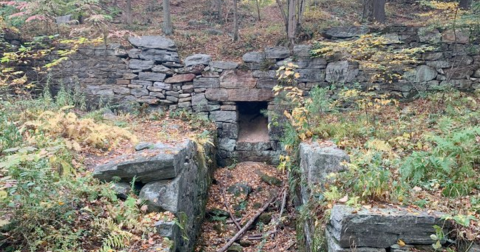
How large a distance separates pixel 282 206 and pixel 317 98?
7.23ft

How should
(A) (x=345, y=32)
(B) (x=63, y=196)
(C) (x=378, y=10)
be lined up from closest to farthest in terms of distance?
(B) (x=63, y=196) < (A) (x=345, y=32) < (C) (x=378, y=10)

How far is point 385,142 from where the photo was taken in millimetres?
5059

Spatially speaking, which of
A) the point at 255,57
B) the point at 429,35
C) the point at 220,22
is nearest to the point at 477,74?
the point at 429,35

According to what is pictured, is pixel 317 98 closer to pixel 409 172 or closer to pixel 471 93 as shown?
pixel 409 172

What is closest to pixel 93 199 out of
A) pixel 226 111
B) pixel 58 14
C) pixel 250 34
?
pixel 226 111

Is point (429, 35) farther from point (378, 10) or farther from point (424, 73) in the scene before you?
point (378, 10)

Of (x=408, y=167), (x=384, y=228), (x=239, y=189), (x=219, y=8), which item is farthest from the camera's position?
(x=219, y=8)

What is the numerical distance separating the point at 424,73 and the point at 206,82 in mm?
5160

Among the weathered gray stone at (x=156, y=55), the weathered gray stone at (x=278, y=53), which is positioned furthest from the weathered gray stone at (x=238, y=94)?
the weathered gray stone at (x=156, y=55)

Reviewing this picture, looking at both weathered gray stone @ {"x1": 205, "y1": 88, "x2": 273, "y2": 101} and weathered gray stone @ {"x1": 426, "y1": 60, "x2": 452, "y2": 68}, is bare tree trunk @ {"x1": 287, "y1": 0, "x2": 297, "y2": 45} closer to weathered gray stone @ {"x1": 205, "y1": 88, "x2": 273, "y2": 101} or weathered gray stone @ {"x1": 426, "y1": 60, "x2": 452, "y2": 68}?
weathered gray stone @ {"x1": 205, "y1": 88, "x2": 273, "y2": 101}

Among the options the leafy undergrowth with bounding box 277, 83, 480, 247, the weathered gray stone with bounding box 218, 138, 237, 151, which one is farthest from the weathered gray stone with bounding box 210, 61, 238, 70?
the leafy undergrowth with bounding box 277, 83, 480, 247

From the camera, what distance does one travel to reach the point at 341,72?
25.8 feet

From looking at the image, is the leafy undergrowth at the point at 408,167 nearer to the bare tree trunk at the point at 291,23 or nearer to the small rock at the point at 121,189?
the small rock at the point at 121,189

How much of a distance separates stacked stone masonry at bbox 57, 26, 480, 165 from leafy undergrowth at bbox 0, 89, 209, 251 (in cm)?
312
